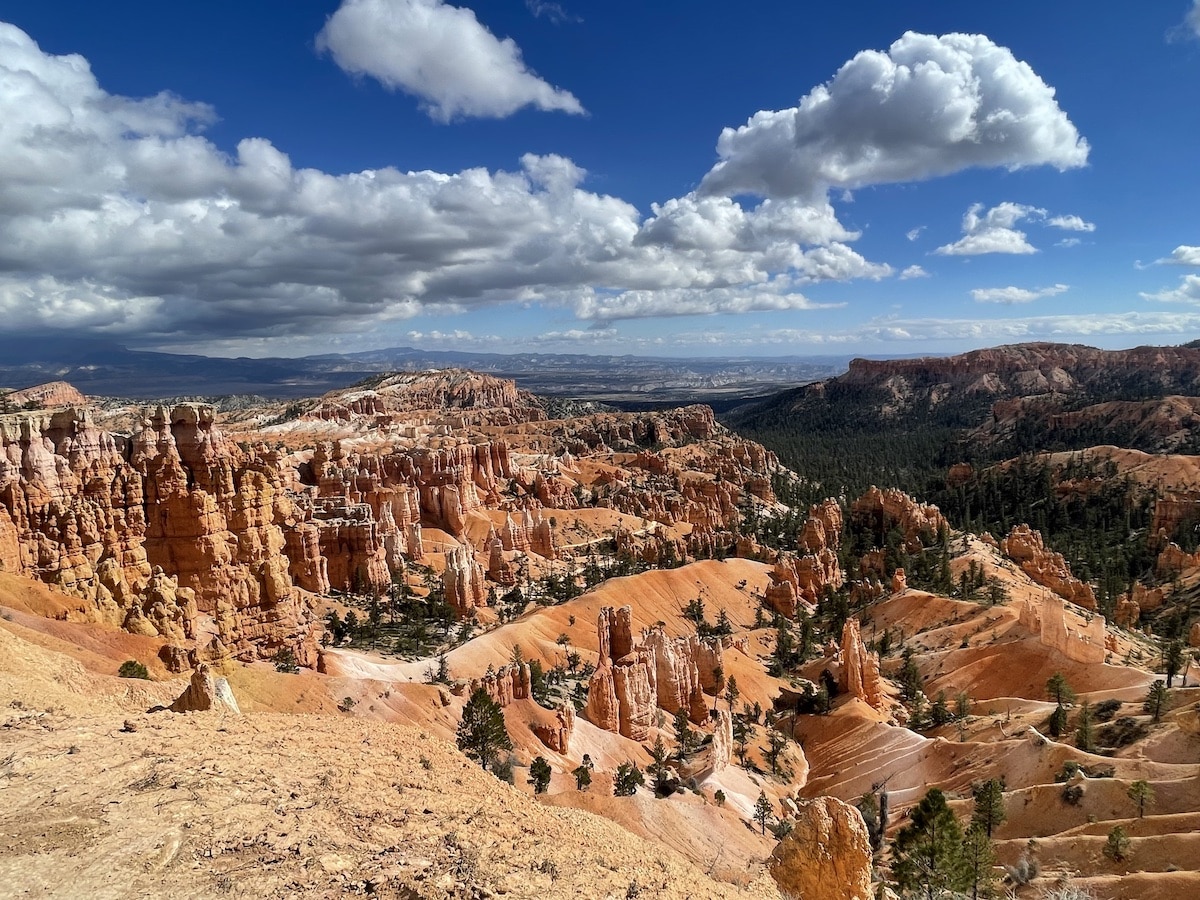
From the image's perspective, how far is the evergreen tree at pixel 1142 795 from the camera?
2680 centimetres

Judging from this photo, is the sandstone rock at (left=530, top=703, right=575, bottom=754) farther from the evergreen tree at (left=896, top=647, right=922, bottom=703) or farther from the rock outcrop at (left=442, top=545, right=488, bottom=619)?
the evergreen tree at (left=896, top=647, right=922, bottom=703)

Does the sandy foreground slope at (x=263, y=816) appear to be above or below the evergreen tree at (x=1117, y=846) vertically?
above

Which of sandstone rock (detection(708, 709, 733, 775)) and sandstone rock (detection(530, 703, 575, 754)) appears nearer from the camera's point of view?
sandstone rock (detection(530, 703, 575, 754))

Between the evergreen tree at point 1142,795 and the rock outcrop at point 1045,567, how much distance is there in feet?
159

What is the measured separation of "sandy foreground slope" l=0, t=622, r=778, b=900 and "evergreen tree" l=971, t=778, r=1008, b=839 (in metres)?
18.4

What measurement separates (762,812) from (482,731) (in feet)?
48.5

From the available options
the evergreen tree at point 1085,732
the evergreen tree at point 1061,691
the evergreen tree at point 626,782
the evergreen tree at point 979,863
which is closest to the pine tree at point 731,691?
the evergreen tree at point 626,782

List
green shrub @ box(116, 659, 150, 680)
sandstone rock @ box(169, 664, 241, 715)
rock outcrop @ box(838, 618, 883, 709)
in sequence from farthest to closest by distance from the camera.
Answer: rock outcrop @ box(838, 618, 883, 709)
green shrub @ box(116, 659, 150, 680)
sandstone rock @ box(169, 664, 241, 715)

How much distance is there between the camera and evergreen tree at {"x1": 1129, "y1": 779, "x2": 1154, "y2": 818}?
26797mm

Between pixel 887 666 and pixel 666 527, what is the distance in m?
44.2

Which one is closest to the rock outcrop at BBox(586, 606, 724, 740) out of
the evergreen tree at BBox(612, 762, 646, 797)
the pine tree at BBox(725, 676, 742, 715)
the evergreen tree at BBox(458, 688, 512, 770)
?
the pine tree at BBox(725, 676, 742, 715)

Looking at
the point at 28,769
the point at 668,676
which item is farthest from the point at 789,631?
the point at 28,769

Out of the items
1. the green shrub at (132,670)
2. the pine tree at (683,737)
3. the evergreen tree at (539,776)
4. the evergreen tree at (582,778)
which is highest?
the green shrub at (132,670)

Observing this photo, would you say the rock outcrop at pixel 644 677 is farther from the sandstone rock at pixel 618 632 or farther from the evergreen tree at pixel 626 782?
the evergreen tree at pixel 626 782
